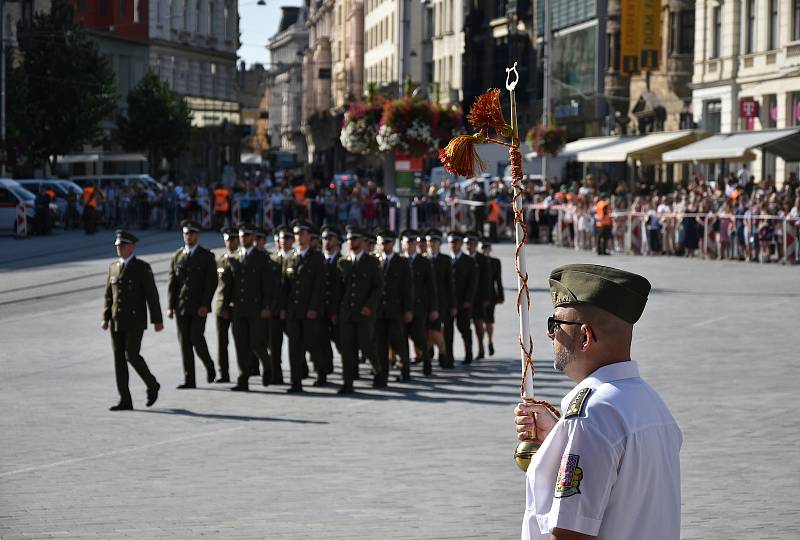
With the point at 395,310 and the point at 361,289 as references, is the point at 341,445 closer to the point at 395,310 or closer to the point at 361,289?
the point at 361,289

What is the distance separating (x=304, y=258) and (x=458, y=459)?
5636 millimetres

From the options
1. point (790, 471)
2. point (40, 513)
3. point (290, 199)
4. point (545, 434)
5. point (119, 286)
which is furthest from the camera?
point (290, 199)

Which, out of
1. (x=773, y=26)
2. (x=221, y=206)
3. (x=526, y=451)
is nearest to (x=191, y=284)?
(x=526, y=451)

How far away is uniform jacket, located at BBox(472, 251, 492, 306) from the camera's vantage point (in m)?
20.3

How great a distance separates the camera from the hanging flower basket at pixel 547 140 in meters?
53.7

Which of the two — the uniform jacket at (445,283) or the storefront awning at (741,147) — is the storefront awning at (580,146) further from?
the uniform jacket at (445,283)

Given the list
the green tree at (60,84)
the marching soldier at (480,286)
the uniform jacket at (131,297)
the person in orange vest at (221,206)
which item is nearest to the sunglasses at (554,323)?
the uniform jacket at (131,297)

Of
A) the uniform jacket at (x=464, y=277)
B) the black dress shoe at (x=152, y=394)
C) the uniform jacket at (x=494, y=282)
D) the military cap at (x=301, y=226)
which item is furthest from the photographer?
the uniform jacket at (x=494, y=282)

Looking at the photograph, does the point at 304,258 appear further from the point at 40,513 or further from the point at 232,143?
the point at 232,143

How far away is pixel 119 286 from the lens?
1548 centimetres

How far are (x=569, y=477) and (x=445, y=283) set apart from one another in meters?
15.4

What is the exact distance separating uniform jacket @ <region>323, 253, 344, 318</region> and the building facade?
30.5 m

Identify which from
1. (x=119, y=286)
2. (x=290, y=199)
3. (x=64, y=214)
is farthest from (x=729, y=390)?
(x=64, y=214)

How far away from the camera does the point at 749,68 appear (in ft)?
166
